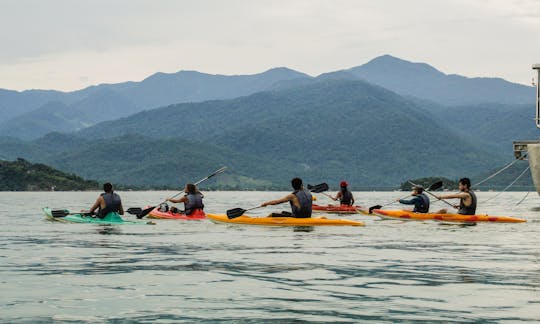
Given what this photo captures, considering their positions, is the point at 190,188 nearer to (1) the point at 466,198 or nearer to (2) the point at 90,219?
(2) the point at 90,219

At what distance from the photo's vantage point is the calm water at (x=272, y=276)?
1421 cm

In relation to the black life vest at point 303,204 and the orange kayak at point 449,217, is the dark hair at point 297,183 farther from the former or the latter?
the orange kayak at point 449,217

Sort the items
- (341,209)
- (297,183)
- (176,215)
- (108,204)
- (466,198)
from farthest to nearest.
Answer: (341,209)
(176,215)
(466,198)
(108,204)
(297,183)

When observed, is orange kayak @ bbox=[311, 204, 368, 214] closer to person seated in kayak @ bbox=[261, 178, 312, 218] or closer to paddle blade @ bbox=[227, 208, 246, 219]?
paddle blade @ bbox=[227, 208, 246, 219]

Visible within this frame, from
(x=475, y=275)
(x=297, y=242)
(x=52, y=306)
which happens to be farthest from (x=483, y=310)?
(x=297, y=242)

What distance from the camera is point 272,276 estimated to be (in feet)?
60.8

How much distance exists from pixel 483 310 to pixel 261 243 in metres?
13.2

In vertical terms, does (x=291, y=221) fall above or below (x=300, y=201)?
below

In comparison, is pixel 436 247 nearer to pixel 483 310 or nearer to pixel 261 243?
pixel 261 243

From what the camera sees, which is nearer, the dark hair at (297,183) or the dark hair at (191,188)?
the dark hair at (297,183)

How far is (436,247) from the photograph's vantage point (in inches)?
1006

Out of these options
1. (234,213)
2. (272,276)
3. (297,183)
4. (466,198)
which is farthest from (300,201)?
(272,276)

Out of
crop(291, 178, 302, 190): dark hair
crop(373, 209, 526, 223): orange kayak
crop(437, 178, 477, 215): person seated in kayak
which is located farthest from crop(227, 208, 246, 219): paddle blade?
crop(437, 178, 477, 215): person seated in kayak

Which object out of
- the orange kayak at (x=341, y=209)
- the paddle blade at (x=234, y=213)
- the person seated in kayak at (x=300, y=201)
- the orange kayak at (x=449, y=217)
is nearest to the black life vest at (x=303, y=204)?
the person seated in kayak at (x=300, y=201)
